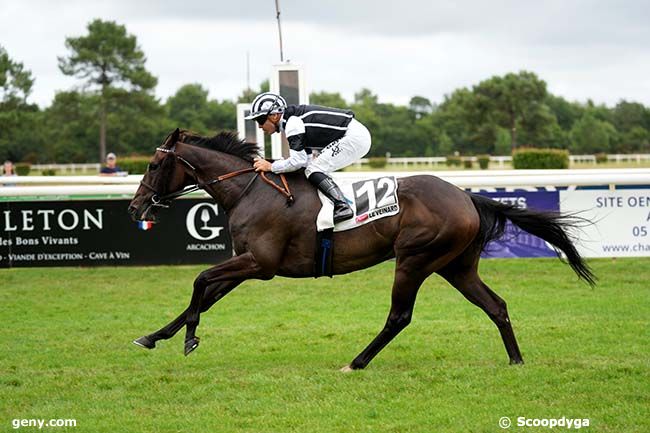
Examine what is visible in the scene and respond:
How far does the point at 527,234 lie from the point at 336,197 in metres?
5.69

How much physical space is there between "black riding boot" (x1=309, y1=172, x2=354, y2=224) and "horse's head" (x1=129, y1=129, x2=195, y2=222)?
→ 1.14 metres

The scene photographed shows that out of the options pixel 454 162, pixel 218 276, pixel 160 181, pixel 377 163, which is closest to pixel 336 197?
pixel 218 276

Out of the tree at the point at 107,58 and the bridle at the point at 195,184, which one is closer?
the bridle at the point at 195,184

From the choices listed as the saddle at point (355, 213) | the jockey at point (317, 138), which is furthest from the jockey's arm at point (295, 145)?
the saddle at point (355, 213)

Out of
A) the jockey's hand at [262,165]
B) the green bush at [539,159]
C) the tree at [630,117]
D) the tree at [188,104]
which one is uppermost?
the tree at [188,104]

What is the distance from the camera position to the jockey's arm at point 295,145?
6617mm

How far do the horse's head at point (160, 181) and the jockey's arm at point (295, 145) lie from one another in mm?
914

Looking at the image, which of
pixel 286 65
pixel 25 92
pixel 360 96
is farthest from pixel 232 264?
pixel 360 96

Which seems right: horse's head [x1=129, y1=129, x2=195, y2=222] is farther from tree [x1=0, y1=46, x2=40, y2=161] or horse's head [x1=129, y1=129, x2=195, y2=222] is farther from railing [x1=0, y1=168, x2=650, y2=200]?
tree [x1=0, y1=46, x2=40, y2=161]

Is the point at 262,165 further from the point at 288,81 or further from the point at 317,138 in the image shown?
the point at 288,81

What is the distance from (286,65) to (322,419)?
7467 mm

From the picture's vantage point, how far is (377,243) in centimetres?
670

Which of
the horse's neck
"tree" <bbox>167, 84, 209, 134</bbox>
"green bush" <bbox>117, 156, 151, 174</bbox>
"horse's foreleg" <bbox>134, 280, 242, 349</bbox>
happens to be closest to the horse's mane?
the horse's neck

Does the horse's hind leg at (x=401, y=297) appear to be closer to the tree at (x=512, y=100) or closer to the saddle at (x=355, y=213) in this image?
the saddle at (x=355, y=213)
